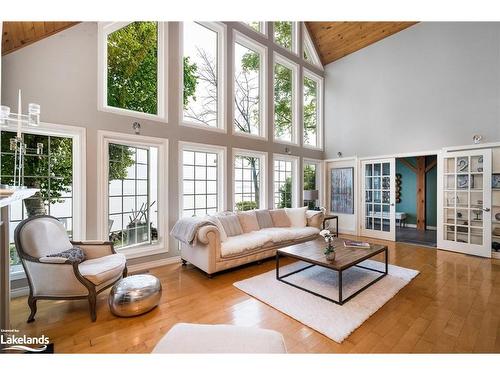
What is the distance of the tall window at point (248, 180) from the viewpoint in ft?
15.7

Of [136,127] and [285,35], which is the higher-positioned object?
[285,35]

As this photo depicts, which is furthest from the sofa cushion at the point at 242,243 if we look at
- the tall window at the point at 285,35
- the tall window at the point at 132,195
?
the tall window at the point at 285,35

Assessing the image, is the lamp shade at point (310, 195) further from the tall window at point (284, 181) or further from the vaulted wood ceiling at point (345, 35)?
the vaulted wood ceiling at point (345, 35)

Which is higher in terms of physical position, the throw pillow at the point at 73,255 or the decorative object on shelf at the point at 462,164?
the decorative object on shelf at the point at 462,164

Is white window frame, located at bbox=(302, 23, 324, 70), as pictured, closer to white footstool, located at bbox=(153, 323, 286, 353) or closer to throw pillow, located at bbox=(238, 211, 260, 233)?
throw pillow, located at bbox=(238, 211, 260, 233)

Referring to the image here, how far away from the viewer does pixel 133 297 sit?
2.15m

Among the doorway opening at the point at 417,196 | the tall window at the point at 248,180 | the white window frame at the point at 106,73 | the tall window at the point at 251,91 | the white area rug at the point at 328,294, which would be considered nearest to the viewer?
the white area rug at the point at 328,294

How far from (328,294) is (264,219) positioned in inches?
79.9

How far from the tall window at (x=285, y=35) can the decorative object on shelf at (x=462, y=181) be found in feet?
15.4

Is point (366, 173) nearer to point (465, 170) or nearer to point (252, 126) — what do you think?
point (465, 170)

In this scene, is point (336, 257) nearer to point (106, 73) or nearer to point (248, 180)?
point (248, 180)

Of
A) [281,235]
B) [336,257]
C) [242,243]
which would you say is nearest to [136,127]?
[242,243]

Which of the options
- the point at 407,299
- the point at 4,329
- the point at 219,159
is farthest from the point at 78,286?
the point at 407,299

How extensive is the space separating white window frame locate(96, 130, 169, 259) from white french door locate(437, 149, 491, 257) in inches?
208
